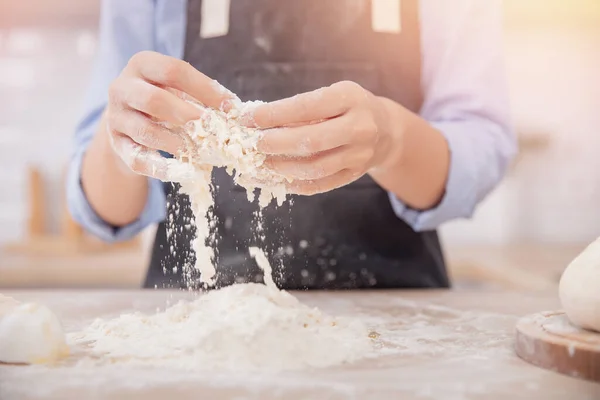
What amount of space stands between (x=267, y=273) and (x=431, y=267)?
30 cm

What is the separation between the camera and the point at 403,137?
80 cm

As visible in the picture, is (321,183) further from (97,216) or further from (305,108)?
(97,216)

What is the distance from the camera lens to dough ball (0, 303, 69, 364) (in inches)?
20.8

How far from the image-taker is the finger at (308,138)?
0.62 meters

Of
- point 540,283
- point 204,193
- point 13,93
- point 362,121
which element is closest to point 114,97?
point 204,193

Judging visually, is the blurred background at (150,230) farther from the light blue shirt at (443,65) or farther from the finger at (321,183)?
the finger at (321,183)

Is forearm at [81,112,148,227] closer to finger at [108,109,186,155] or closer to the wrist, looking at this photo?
finger at [108,109,186,155]

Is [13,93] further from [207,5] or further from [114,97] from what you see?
[114,97]

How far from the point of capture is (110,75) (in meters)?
0.94

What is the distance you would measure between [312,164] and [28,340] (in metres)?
0.30

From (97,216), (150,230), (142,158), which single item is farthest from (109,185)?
(150,230)

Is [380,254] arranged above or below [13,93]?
below

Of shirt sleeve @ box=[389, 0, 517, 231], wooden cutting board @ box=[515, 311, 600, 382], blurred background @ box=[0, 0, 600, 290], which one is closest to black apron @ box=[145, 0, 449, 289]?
shirt sleeve @ box=[389, 0, 517, 231]

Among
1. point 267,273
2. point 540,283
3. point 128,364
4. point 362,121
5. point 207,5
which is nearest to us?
point 128,364
